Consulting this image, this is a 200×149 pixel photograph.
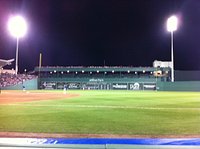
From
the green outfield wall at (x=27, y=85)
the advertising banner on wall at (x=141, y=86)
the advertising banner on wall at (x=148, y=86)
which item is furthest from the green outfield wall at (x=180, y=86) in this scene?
the green outfield wall at (x=27, y=85)

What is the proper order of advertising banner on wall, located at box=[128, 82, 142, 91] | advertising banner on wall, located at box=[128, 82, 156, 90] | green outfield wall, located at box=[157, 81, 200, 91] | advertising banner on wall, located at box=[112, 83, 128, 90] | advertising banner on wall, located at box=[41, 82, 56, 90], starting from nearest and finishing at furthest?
1. green outfield wall, located at box=[157, 81, 200, 91]
2. advertising banner on wall, located at box=[128, 82, 156, 90]
3. advertising banner on wall, located at box=[128, 82, 142, 91]
4. advertising banner on wall, located at box=[112, 83, 128, 90]
5. advertising banner on wall, located at box=[41, 82, 56, 90]

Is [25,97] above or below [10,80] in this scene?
below

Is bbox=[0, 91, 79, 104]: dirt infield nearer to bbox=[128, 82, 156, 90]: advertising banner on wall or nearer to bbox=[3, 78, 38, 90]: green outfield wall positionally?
bbox=[3, 78, 38, 90]: green outfield wall

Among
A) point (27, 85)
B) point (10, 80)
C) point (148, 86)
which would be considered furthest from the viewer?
point (148, 86)

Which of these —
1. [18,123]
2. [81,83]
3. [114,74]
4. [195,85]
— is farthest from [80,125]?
[114,74]

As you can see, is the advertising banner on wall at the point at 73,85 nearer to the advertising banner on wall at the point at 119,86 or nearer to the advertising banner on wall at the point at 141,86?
the advertising banner on wall at the point at 119,86

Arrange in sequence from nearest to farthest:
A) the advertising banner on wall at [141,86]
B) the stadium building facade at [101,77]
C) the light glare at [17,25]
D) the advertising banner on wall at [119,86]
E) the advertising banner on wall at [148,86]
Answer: the light glare at [17,25] → the advertising banner on wall at [148,86] → the advertising banner on wall at [141,86] → the stadium building facade at [101,77] → the advertising banner on wall at [119,86]

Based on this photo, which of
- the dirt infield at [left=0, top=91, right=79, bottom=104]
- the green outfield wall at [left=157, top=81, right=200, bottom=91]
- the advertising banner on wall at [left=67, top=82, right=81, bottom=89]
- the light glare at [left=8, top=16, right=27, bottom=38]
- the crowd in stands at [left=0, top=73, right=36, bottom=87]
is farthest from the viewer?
the advertising banner on wall at [left=67, top=82, right=81, bottom=89]

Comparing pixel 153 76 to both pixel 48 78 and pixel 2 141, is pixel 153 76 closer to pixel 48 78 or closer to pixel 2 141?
pixel 48 78

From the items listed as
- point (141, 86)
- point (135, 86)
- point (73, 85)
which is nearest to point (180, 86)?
point (141, 86)

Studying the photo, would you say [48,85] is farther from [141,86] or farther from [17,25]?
[17,25]

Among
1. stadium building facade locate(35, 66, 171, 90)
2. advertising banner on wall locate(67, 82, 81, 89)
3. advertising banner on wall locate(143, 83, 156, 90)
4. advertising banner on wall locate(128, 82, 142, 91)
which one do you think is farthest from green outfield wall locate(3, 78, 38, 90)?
advertising banner on wall locate(143, 83, 156, 90)

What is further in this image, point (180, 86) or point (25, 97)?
point (180, 86)

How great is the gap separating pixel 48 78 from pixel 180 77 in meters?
36.0
